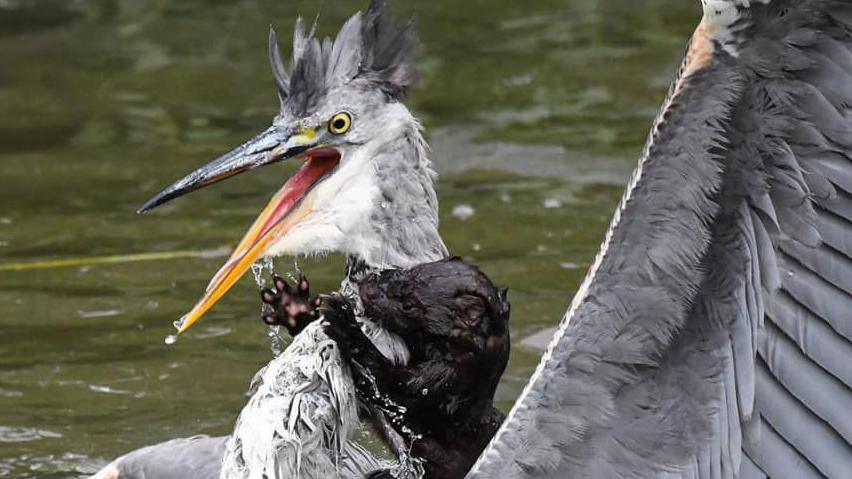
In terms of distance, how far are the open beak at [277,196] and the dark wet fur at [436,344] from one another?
380 millimetres

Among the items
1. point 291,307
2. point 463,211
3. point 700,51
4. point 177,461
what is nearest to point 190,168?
point 463,211

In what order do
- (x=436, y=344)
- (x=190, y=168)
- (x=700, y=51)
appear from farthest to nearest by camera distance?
(x=190, y=168) → (x=436, y=344) → (x=700, y=51)

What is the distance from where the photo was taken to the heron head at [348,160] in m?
5.30

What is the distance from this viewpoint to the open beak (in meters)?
5.27

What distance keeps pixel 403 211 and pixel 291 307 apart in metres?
0.43

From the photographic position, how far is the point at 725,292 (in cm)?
430

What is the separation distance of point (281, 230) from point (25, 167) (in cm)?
426

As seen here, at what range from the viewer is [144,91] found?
34.4ft

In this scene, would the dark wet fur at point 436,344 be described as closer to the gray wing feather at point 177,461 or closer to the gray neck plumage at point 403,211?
the gray neck plumage at point 403,211

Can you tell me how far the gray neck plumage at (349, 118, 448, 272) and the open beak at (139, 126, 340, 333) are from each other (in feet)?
0.61

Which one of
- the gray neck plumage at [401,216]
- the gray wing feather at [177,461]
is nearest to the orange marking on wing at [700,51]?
the gray neck plumage at [401,216]

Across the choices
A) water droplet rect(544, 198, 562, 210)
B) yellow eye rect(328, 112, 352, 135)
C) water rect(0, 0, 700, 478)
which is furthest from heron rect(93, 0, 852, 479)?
water droplet rect(544, 198, 562, 210)

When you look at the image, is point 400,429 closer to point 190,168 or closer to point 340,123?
point 340,123

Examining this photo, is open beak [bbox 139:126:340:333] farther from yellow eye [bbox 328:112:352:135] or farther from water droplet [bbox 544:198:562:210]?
A: water droplet [bbox 544:198:562:210]
